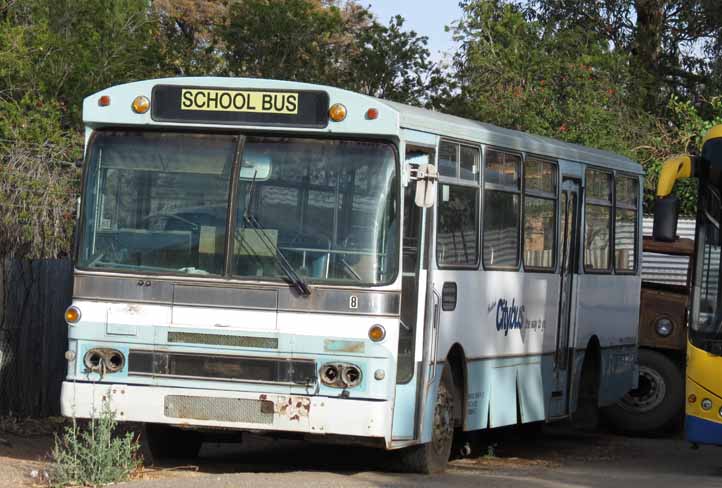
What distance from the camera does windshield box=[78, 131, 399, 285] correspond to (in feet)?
34.9

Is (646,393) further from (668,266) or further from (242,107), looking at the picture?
(242,107)

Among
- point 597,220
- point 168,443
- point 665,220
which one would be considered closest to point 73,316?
point 168,443

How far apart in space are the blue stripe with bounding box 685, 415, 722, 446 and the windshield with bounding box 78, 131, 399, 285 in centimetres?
352

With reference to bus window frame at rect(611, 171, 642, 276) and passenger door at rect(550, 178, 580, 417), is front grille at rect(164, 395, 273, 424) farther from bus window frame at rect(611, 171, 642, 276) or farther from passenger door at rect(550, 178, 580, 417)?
bus window frame at rect(611, 171, 642, 276)

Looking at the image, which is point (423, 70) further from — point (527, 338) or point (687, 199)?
point (527, 338)

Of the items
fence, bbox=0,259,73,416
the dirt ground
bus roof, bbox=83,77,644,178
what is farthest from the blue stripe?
fence, bbox=0,259,73,416

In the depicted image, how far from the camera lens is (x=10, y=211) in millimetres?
15312

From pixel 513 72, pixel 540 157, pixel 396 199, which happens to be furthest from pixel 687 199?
pixel 396 199

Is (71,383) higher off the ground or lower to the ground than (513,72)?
lower

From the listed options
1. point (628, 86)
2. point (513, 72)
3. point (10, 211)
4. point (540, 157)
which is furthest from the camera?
point (628, 86)

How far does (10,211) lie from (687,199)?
42.2 feet

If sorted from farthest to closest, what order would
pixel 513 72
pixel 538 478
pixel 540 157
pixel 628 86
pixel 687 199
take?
pixel 628 86 → pixel 513 72 → pixel 687 199 → pixel 540 157 → pixel 538 478

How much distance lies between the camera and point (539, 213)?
1414 centimetres

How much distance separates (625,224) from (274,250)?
23.3 ft
